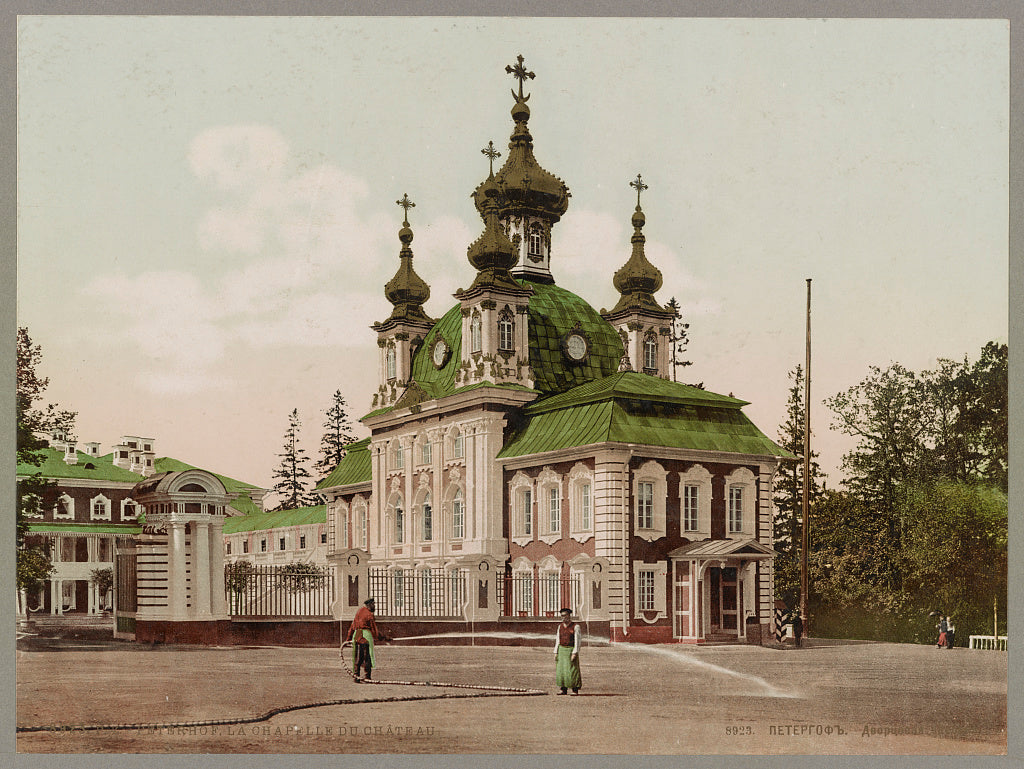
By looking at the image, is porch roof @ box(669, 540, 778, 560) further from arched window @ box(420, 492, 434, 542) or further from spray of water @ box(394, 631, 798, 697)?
arched window @ box(420, 492, 434, 542)

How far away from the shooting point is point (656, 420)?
2786 centimetres

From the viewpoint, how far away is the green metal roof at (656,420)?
27.4m

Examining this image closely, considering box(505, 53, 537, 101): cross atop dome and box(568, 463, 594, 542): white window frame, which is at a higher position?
box(505, 53, 537, 101): cross atop dome

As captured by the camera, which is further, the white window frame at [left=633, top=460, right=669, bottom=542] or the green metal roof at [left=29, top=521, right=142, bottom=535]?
the white window frame at [left=633, top=460, right=669, bottom=542]

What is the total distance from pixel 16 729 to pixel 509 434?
13.8 metres

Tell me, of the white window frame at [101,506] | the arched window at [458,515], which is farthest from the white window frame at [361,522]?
the white window frame at [101,506]

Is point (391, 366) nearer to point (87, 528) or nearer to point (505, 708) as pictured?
point (87, 528)

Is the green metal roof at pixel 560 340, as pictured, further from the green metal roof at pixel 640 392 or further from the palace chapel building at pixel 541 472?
the green metal roof at pixel 640 392

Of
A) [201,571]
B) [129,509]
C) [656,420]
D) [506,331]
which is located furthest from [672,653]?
[129,509]

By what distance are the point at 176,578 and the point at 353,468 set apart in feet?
27.5

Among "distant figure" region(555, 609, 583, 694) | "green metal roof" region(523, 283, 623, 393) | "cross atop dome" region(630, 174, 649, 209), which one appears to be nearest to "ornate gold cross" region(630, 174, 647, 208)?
"cross atop dome" region(630, 174, 649, 209)

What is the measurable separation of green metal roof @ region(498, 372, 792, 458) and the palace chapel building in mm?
36

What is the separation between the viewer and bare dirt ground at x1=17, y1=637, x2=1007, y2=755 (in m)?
17.4

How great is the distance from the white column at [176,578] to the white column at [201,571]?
0.19 metres
